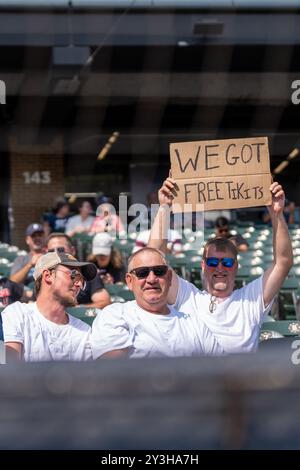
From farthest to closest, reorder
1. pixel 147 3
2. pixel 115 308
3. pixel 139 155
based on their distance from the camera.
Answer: pixel 139 155 → pixel 147 3 → pixel 115 308

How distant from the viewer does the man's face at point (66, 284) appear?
385cm

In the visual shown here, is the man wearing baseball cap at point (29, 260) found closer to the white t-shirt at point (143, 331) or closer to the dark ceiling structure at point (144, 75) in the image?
the white t-shirt at point (143, 331)

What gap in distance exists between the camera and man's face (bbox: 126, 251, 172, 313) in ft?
12.5

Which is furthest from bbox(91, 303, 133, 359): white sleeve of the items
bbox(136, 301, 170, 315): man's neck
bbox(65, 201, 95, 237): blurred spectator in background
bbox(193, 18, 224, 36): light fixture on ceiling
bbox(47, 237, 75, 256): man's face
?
bbox(193, 18, 224, 36): light fixture on ceiling

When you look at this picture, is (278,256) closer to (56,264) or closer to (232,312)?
(232,312)

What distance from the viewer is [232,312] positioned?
4.25m

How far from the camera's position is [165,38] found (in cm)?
1375

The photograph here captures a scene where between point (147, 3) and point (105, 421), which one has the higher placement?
point (147, 3)

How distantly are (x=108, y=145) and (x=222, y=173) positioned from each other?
14.3 meters

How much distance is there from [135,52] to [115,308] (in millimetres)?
10921

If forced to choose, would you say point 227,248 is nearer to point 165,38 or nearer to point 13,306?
point 13,306

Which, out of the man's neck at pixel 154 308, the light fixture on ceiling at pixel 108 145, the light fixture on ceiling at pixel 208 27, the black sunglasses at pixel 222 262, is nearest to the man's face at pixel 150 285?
the man's neck at pixel 154 308

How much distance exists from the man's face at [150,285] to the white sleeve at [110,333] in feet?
0.48
